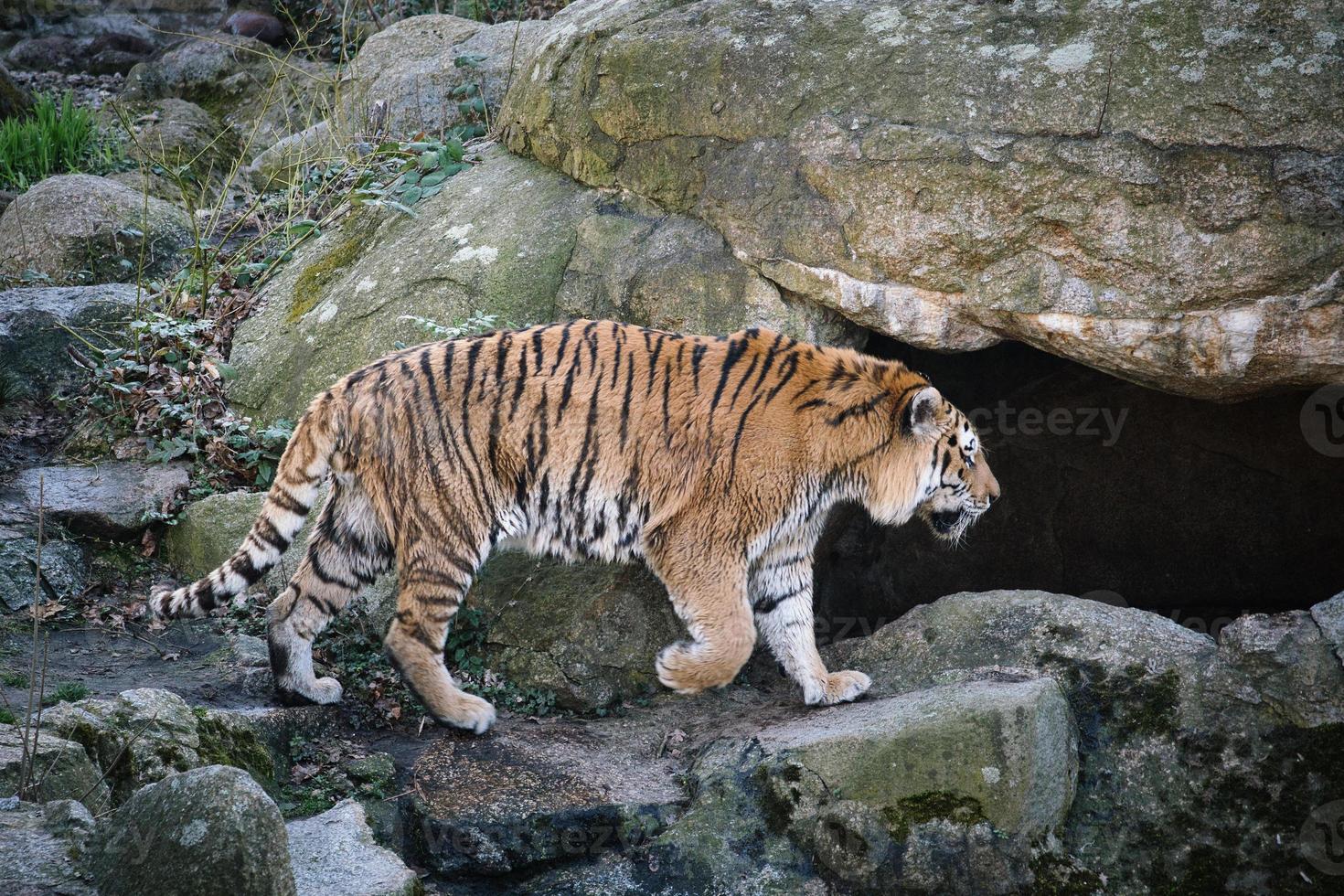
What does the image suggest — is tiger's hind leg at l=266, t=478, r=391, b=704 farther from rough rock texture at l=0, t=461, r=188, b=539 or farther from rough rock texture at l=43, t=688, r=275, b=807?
rough rock texture at l=0, t=461, r=188, b=539

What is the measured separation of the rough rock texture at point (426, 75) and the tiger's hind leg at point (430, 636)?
440 centimetres

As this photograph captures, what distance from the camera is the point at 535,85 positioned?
282 inches

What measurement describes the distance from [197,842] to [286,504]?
1.99 meters

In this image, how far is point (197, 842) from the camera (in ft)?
10.4

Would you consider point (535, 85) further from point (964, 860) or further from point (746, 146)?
point (964, 860)

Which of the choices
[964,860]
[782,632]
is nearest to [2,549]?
[782,632]

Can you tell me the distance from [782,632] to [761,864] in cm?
126

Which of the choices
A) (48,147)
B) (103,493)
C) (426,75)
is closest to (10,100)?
(48,147)

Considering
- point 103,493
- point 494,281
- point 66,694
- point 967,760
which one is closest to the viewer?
point 967,760

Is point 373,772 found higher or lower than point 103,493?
lower

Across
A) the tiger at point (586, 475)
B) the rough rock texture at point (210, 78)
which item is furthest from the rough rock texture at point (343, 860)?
the rough rock texture at point (210, 78)

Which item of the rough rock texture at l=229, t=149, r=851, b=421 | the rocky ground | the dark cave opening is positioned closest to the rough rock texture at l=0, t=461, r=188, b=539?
the rocky ground

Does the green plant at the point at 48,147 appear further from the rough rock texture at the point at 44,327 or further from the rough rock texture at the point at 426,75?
the rough rock texture at the point at 44,327

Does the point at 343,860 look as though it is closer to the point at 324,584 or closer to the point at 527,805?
the point at 527,805
